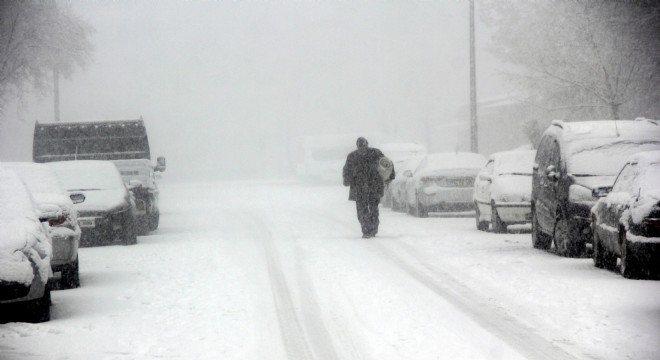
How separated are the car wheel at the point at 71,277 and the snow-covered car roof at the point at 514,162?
960 centimetres

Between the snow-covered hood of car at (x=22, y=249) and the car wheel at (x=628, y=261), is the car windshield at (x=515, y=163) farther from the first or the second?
the snow-covered hood of car at (x=22, y=249)

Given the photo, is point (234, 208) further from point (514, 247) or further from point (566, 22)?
point (514, 247)

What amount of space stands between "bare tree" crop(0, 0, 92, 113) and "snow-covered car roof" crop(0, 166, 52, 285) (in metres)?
26.7

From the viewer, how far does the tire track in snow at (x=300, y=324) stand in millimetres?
8641

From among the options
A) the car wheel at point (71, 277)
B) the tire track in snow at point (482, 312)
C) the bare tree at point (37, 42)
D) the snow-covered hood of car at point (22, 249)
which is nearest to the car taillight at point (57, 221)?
the car wheel at point (71, 277)

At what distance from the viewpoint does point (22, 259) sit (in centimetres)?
990

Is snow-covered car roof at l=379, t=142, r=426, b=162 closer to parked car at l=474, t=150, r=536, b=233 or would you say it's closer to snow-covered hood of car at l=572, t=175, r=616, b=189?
parked car at l=474, t=150, r=536, b=233

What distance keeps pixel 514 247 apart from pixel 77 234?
24.3ft

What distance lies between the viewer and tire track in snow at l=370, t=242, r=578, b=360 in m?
8.55

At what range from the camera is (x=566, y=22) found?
120 feet

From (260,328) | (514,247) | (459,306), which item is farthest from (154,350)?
(514,247)

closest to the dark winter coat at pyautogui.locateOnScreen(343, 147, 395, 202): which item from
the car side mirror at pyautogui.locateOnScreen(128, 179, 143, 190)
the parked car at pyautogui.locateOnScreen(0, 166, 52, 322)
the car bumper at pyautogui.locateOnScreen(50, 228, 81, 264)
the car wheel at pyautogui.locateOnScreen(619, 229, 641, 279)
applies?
the car side mirror at pyautogui.locateOnScreen(128, 179, 143, 190)

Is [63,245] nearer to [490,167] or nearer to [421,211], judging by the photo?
[490,167]

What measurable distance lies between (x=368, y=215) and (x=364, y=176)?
70 centimetres
